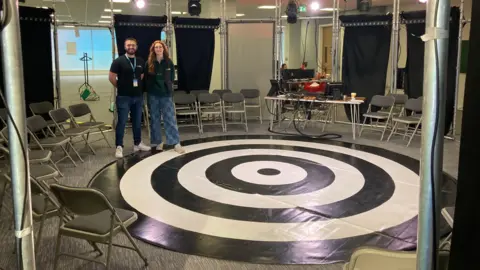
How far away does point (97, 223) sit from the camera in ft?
10.2

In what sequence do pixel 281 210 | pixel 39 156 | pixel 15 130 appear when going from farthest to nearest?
pixel 39 156
pixel 281 210
pixel 15 130

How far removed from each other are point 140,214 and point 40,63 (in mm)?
4696

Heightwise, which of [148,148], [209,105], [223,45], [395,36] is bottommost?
[148,148]

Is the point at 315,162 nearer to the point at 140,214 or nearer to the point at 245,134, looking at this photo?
the point at 245,134

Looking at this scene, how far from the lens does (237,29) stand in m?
9.46

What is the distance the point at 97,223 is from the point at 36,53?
18.4ft

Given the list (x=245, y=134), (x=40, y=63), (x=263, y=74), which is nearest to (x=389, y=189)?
(x=245, y=134)

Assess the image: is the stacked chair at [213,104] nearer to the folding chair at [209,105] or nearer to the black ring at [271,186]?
the folding chair at [209,105]

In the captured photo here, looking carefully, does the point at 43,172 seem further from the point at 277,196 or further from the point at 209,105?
the point at 209,105

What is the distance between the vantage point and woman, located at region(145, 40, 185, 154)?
6477 millimetres

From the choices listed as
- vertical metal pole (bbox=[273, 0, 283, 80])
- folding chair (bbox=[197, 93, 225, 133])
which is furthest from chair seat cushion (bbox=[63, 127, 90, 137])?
vertical metal pole (bbox=[273, 0, 283, 80])

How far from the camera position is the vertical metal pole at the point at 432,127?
1.27 meters

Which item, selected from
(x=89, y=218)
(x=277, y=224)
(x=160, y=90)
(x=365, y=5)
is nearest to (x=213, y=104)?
(x=160, y=90)

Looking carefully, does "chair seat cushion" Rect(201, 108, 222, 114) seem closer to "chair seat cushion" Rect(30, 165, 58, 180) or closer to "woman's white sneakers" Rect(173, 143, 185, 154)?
"woman's white sneakers" Rect(173, 143, 185, 154)
